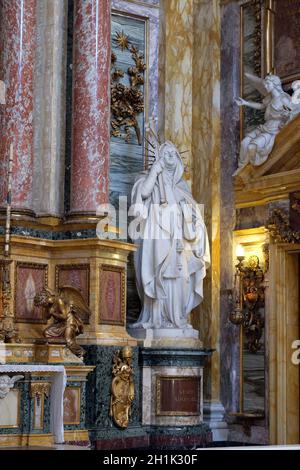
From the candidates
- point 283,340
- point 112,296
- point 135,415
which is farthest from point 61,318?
point 283,340

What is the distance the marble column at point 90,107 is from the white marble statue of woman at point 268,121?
2004mm

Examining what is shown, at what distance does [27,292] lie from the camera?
1070cm

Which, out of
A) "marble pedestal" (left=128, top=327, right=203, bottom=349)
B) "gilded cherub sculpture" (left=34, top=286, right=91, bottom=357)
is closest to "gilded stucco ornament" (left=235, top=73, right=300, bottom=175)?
"marble pedestal" (left=128, top=327, right=203, bottom=349)

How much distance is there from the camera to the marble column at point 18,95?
10.9 m

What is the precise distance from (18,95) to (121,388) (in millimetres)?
3513

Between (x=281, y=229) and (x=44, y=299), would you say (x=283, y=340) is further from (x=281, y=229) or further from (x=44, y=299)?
(x=44, y=299)

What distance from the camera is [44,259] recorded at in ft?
35.9

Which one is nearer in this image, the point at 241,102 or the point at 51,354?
the point at 51,354

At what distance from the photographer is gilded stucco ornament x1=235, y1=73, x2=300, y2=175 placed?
39.4 feet
